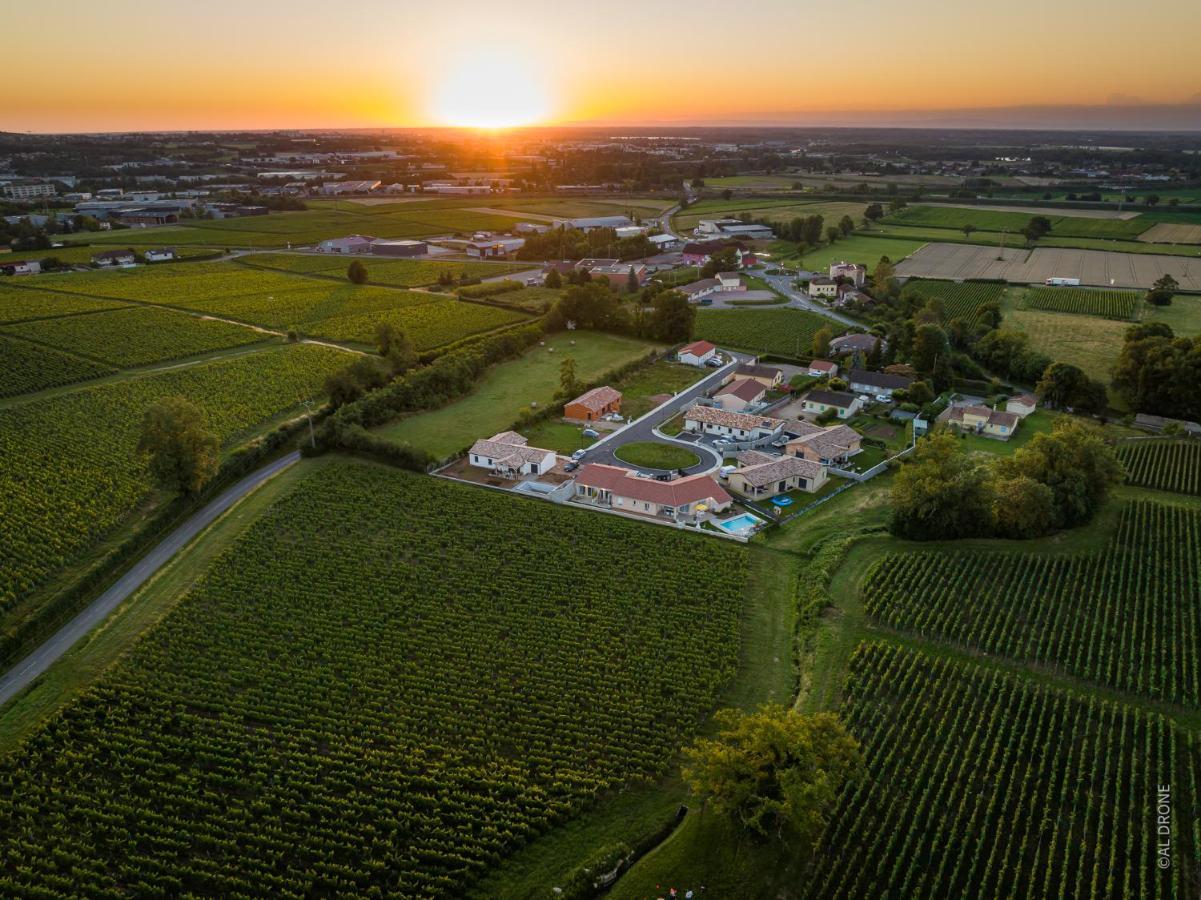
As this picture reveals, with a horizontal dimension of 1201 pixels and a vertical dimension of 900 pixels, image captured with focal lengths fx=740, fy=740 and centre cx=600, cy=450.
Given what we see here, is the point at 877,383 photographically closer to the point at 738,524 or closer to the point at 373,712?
the point at 738,524

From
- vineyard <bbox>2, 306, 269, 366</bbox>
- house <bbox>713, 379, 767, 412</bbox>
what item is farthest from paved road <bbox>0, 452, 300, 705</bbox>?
house <bbox>713, 379, 767, 412</bbox>

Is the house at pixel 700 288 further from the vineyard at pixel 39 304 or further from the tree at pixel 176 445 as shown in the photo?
the vineyard at pixel 39 304

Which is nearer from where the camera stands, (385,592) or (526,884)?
(526,884)

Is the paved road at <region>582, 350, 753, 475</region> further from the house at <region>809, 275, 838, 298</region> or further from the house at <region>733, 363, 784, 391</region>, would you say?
the house at <region>809, 275, 838, 298</region>

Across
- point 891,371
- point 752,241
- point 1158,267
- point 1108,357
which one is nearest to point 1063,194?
point 1158,267

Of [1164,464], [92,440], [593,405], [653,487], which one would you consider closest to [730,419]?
[593,405]

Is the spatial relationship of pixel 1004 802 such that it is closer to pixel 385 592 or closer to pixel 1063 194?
pixel 385 592
